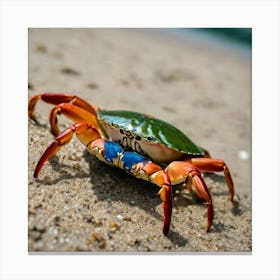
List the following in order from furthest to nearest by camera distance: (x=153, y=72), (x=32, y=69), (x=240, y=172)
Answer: (x=153, y=72), (x=32, y=69), (x=240, y=172)

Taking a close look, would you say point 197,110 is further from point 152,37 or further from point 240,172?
point 152,37

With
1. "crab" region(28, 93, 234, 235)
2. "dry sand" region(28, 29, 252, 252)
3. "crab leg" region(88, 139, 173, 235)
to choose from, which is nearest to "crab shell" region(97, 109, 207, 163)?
"crab" region(28, 93, 234, 235)

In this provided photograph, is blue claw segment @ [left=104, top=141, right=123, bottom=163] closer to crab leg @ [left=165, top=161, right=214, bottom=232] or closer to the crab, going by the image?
the crab
